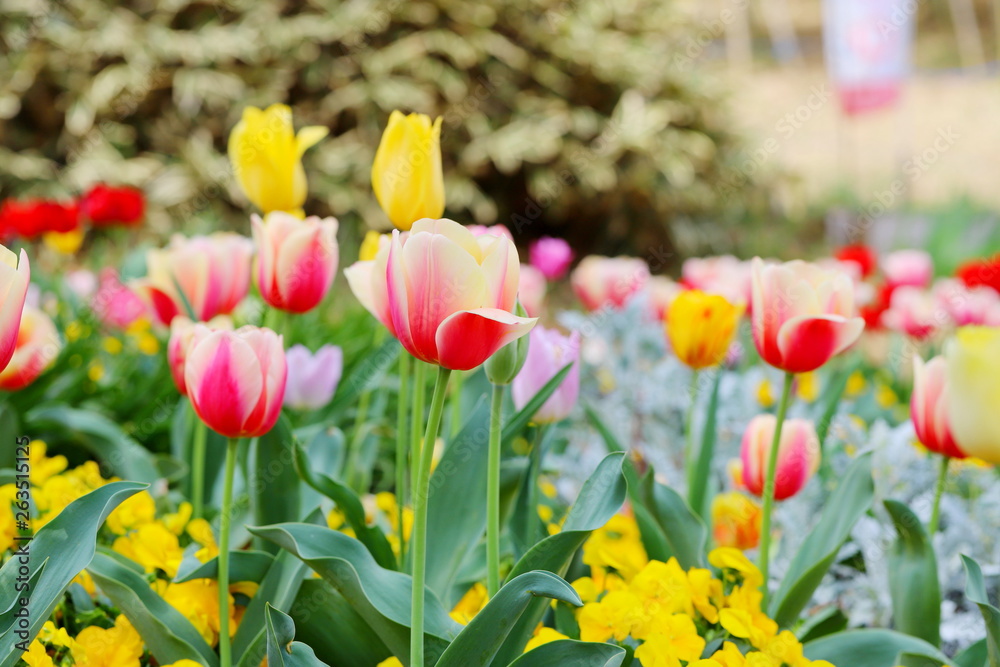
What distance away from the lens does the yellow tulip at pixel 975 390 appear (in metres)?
0.78

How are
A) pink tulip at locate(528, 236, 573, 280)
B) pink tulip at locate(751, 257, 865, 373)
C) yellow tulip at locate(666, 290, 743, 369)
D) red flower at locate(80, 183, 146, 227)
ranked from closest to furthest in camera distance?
pink tulip at locate(751, 257, 865, 373)
yellow tulip at locate(666, 290, 743, 369)
pink tulip at locate(528, 236, 573, 280)
red flower at locate(80, 183, 146, 227)

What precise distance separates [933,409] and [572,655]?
522 millimetres

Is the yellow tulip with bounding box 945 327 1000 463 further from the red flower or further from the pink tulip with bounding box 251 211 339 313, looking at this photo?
the red flower

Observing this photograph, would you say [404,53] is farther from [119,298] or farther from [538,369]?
[538,369]

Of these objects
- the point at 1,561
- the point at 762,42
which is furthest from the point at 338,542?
the point at 762,42

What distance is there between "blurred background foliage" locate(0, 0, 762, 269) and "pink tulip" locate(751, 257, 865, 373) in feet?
14.9

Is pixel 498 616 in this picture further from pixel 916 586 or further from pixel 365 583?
pixel 916 586

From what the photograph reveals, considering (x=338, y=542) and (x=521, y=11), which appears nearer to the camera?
(x=338, y=542)

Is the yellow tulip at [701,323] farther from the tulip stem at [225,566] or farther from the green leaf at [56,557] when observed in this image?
the green leaf at [56,557]

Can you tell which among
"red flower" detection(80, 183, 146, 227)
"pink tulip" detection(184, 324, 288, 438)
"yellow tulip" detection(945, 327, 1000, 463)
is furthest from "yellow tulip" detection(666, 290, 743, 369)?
"red flower" detection(80, 183, 146, 227)

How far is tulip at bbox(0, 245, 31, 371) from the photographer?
0.64 meters

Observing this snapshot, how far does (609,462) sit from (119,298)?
1846mm

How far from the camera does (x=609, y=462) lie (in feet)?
2.76

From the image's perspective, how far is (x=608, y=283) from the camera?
202 cm
